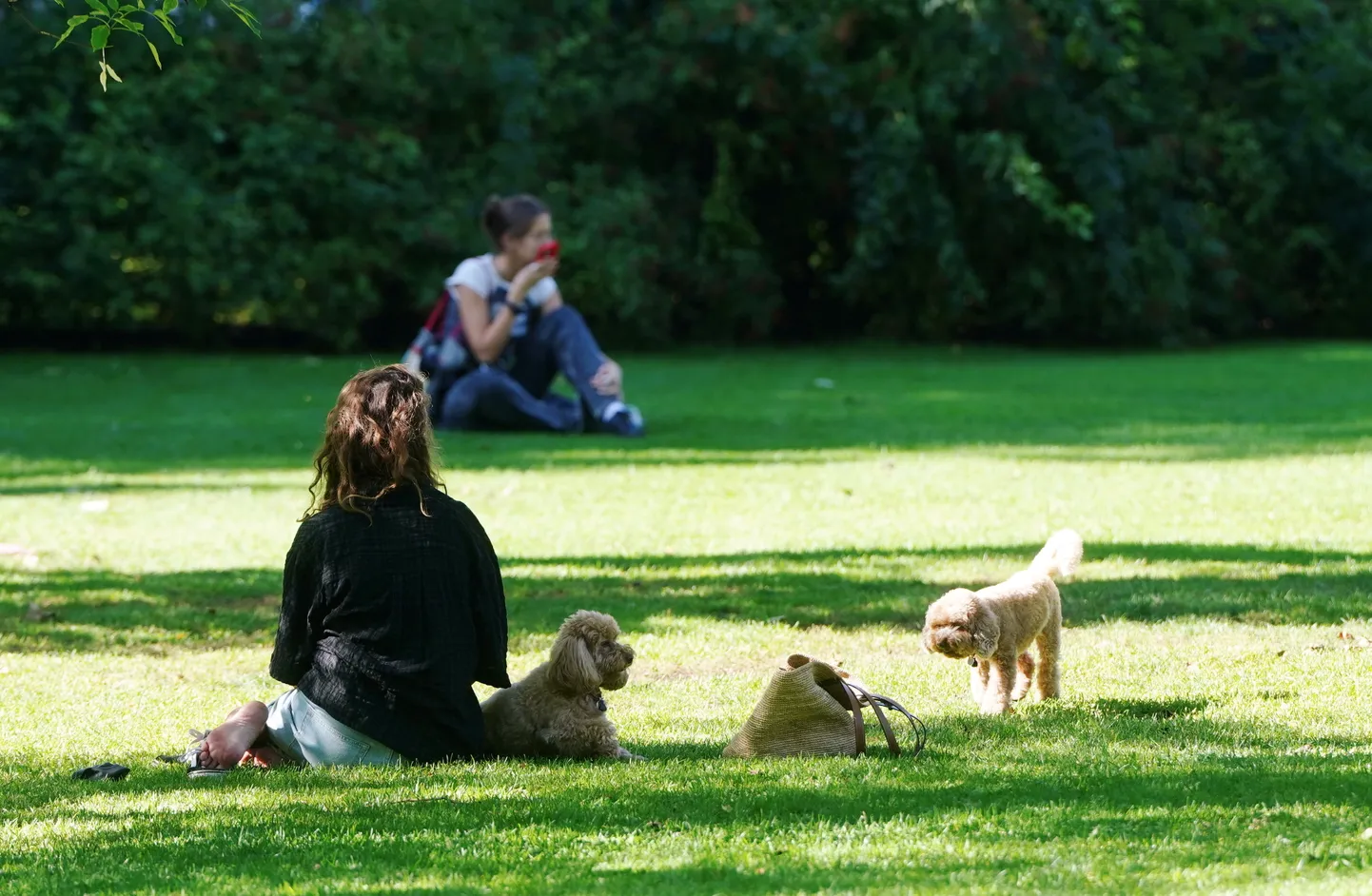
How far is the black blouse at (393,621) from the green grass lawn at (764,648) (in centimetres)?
18

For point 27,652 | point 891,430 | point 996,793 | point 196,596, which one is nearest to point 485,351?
point 891,430

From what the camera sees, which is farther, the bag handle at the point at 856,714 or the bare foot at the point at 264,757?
the bare foot at the point at 264,757

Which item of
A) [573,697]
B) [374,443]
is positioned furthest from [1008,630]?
[374,443]

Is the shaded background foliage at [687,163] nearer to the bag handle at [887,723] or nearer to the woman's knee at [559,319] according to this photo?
the woman's knee at [559,319]

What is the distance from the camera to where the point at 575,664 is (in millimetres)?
5520

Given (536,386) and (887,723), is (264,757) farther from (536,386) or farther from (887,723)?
(536,386)

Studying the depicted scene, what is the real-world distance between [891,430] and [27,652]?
29.6 feet

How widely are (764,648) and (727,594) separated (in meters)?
1.15

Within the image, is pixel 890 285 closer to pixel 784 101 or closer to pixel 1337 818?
pixel 784 101

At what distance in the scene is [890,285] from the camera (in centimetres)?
2781

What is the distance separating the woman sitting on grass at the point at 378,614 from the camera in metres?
5.52

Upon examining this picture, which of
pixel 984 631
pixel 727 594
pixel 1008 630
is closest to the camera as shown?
pixel 984 631

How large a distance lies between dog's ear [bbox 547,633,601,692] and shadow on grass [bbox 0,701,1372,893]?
0.24 metres

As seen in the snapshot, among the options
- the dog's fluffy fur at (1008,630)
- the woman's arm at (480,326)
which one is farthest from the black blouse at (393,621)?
the woman's arm at (480,326)
